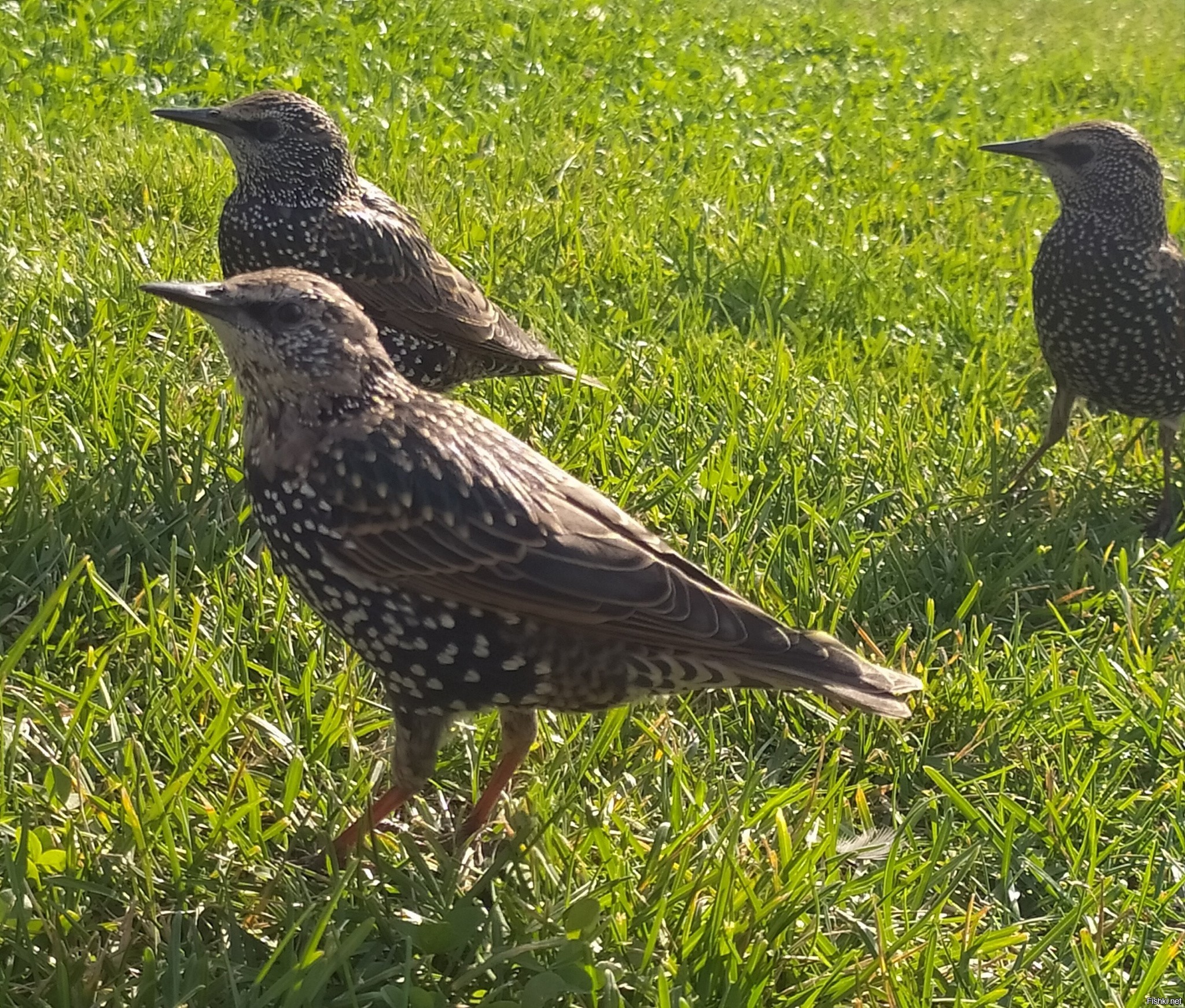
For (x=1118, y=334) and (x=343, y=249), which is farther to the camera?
(x=1118, y=334)

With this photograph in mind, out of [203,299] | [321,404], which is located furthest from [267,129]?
[321,404]

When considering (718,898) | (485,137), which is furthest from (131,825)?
(485,137)

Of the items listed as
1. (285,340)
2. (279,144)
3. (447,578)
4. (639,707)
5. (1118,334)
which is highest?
(279,144)

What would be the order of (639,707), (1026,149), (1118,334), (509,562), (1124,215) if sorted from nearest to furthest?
(509,562) < (639,707) < (1118,334) < (1124,215) < (1026,149)

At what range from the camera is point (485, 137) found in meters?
7.28

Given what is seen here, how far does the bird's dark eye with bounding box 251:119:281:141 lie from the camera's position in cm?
439

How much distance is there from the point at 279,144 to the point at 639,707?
2.49 m

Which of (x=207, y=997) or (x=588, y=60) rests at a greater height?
(x=588, y=60)

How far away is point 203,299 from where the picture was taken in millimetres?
2738

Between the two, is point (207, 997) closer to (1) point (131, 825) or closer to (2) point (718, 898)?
(1) point (131, 825)

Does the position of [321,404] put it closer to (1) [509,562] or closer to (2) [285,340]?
(2) [285,340]

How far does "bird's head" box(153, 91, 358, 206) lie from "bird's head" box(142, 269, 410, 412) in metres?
1.68

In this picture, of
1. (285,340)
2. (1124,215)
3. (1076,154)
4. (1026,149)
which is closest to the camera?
(285,340)

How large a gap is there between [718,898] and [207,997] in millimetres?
990
